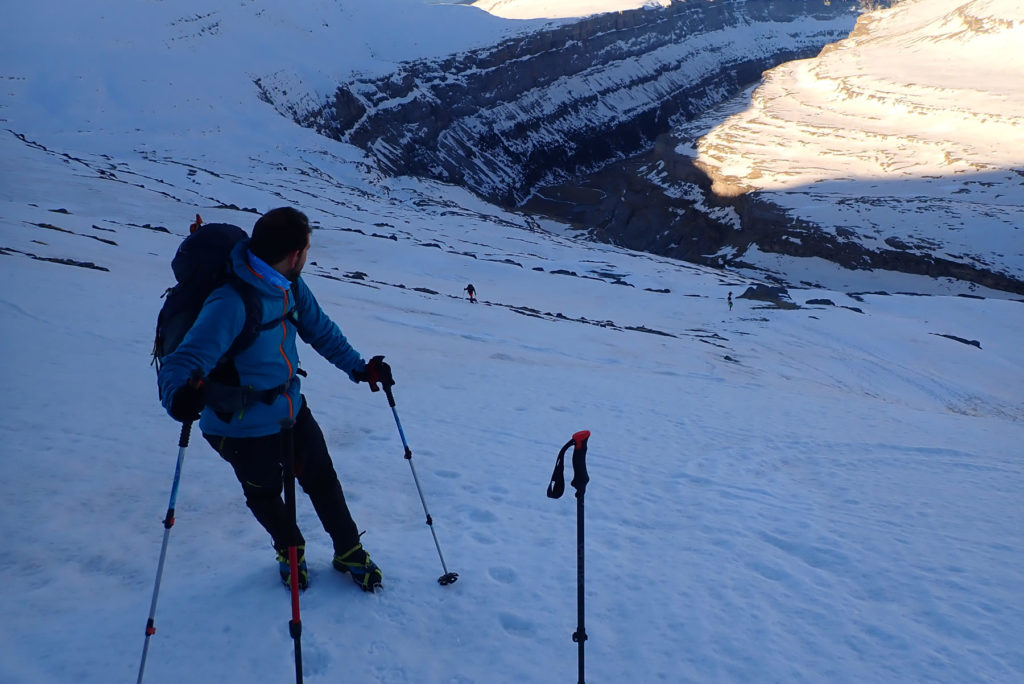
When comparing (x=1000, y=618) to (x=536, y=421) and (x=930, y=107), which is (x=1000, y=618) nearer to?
(x=536, y=421)

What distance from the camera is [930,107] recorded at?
84.5 m

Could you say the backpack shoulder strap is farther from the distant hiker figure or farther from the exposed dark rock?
the exposed dark rock

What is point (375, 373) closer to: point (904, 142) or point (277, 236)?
point (277, 236)

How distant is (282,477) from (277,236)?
3.93ft

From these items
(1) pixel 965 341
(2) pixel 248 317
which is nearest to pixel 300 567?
(2) pixel 248 317

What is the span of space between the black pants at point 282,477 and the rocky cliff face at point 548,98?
71.6 metres

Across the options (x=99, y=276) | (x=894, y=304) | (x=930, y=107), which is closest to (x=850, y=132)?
(x=930, y=107)

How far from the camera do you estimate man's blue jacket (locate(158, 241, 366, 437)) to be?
3180mm

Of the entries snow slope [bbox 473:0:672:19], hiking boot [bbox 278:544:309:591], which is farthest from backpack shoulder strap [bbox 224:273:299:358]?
snow slope [bbox 473:0:672:19]

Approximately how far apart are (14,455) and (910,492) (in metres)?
7.41

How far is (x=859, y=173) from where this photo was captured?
234 feet

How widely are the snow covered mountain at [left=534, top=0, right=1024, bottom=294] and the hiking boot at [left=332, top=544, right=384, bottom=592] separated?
5522 cm

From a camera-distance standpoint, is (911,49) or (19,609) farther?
(911,49)

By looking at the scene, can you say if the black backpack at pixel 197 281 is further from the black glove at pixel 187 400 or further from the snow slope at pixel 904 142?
the snow slope at pixel 904 142
